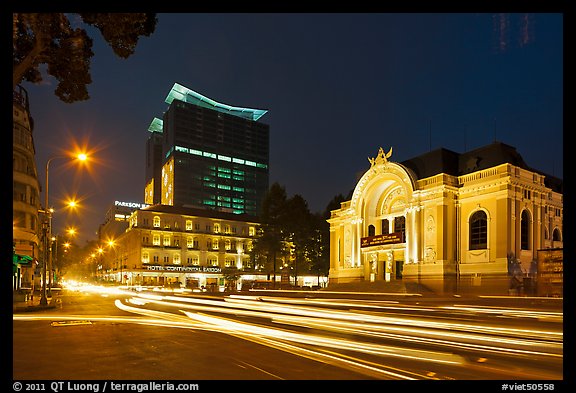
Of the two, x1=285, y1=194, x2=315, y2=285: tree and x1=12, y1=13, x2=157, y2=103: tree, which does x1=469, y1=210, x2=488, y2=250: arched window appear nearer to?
x1=285, y1=194, x2=315, y2=285: tree

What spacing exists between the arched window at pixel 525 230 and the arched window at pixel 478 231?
11.6 ft

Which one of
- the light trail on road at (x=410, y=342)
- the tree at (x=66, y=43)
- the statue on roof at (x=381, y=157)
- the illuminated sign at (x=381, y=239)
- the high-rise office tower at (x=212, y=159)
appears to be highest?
the high-rise office tower at (x=212, y=159)

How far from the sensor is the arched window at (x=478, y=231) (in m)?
46.0

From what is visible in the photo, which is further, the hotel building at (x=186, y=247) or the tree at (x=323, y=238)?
the hotel building at (x=186, y=247)

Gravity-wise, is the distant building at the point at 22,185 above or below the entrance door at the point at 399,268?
above

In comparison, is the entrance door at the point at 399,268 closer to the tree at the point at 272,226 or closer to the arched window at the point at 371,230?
the arched window at the point at 371,230

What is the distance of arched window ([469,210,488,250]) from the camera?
151 feet

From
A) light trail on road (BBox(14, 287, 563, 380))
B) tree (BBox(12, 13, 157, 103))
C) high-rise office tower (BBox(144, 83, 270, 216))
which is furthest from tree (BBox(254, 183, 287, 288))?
high-rise office tower (BBox(144, 83, 270, 216))


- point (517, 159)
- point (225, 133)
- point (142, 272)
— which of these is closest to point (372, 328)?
point (517, 159)

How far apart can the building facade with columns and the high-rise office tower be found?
117040mm

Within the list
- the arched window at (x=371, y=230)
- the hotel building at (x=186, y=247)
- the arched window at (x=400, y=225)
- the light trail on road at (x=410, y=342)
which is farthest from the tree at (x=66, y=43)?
the hotel building at (x=186, y=247)

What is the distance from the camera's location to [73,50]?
572 inches
